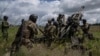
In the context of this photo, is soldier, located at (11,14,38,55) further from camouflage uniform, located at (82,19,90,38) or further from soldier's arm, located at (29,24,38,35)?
camouflage uniform, located at (82,19,90,38)

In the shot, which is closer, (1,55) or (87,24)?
(1,55)

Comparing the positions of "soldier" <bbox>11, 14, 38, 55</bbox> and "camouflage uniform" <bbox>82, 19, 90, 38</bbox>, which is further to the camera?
"camouflage uniform" <bbox>82, 19, 90, 38</bbox>

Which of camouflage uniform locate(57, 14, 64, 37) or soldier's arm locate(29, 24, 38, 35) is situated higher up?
soldier's arm locate(29, 24, 38, 35)

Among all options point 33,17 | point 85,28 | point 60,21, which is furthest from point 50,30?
point 33,17

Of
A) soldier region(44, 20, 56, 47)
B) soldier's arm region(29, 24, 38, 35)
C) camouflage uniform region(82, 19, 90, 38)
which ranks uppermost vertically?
soldier's arm region(29, 24, 38, 35)

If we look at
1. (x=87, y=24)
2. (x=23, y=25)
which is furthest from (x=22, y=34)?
(x=87, y=24)

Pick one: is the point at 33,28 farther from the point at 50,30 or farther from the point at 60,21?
the point at 60,21

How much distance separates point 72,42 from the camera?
851 inches

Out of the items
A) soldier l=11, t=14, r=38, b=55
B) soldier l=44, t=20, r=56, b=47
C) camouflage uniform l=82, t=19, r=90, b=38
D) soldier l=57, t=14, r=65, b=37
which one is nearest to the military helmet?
soldier l=11, t=14, r=38, b=55

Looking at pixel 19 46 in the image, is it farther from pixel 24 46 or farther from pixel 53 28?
Answer: pixel 53 28

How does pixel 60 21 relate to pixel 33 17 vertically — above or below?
below

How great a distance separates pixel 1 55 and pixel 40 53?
1.61 metres

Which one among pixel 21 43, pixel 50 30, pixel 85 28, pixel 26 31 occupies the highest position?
pixel 26 31

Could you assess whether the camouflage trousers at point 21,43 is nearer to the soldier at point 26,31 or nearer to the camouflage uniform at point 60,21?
the soldier at point 26,31
